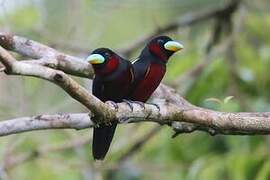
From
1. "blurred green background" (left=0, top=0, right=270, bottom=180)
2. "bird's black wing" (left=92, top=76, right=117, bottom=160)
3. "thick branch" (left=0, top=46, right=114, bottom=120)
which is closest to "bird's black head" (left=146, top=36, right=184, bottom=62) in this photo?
"bird's black wing" (left=92, top=76, right=117, bottom=160)

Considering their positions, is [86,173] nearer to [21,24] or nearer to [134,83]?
[21,24]

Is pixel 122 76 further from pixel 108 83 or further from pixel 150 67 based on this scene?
pixel 150 67

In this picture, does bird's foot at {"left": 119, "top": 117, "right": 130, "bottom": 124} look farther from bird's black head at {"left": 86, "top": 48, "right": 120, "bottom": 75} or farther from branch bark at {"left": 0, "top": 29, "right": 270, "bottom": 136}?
bird's black head at {"left": 86, "top": 48, "right": 120, "bottom": 75}

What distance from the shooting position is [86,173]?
16.9ft

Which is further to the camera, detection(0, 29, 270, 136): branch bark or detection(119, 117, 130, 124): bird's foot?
detection(119, 117, 130, 124): bird's foot

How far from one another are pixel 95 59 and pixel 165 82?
255 centimetres

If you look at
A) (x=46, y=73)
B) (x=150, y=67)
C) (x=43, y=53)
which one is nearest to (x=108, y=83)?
(x=150, y=67)

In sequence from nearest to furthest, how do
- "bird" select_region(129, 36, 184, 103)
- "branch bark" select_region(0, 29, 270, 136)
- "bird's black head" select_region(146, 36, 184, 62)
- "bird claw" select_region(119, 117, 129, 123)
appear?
"branch bark" select_region(0, 29, 270, 136)
"bird claw" select_region(119, 117, 129, 123)
"bird" select_region(129, 36, 184, 103)
"bird's black head" select_region(146, 36, 184, 62)

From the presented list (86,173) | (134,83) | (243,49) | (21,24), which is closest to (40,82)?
(21,24)

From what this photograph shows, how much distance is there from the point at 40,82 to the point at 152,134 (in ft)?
2.95

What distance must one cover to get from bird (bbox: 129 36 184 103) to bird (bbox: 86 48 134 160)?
6 centimetres

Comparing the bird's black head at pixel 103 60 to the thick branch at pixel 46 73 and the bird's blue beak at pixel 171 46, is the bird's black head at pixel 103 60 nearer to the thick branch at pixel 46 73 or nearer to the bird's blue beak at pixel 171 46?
the thick branch at pixel 46 73

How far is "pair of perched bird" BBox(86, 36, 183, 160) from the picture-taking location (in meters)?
Answer: 2.95

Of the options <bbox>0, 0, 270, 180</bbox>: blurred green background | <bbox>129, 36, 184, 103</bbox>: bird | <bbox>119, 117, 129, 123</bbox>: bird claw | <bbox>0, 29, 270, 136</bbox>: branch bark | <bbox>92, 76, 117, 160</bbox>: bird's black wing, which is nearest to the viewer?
<bbox>0, 29, 270, 136</bbox>: branch bark
